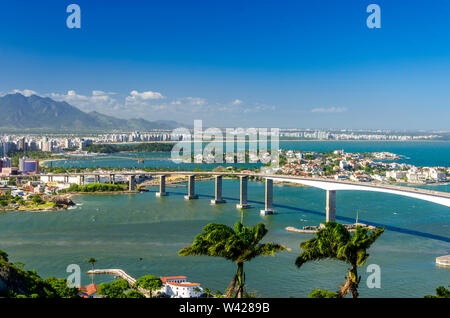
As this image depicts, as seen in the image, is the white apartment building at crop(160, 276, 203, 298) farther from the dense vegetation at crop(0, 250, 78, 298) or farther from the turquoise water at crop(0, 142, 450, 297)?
the dense vegetation at crop(0, 250, 78, 298)

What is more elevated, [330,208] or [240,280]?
[240,280]

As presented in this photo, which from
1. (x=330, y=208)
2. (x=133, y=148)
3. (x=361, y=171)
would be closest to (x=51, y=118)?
(x=133, y=148)

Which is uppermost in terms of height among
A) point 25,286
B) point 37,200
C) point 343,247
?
point 343,247

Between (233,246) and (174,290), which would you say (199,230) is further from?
(233,246)

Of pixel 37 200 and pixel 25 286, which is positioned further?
pixel 37 200
